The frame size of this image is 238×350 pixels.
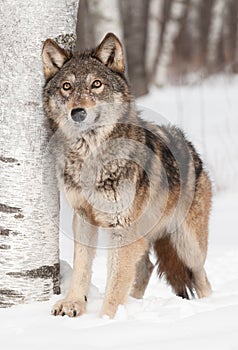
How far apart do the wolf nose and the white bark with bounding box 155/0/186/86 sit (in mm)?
12457

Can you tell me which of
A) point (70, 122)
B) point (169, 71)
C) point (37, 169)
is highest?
point (70, 122)

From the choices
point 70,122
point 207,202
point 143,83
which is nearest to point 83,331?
point 70,122

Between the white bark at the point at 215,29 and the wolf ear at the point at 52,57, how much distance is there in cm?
1423

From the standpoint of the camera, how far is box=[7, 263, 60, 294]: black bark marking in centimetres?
369

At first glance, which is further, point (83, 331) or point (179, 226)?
point (179, 226)

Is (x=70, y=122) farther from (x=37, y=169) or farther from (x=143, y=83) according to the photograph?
(x=143, y=83)

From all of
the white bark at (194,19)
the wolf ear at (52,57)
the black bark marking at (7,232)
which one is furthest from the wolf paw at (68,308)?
the white bark at (194,19)

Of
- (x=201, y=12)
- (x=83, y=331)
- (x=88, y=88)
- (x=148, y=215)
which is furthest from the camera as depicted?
(x=201, y=12)

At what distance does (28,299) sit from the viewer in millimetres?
3715

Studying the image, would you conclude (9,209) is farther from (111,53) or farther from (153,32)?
(153,32)

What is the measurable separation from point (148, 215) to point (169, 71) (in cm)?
1359

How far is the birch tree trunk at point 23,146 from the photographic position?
11.9ft

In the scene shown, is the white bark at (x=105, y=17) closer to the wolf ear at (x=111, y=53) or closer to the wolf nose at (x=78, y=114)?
the wolf ear at (x=111, y=53)

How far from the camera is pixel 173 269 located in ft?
14.5
